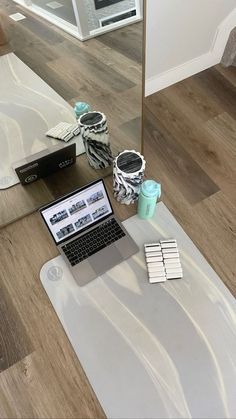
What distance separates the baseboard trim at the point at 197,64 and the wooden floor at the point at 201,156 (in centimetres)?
4

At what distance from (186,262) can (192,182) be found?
42cm

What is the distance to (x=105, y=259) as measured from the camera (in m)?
1.04

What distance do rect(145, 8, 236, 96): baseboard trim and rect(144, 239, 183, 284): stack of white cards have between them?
40.0 inches

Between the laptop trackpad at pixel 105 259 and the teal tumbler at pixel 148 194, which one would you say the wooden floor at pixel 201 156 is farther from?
the laptop trackpad at pixel 105 259

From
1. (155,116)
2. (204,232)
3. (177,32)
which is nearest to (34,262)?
(204,232)

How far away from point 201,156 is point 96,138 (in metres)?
0.57

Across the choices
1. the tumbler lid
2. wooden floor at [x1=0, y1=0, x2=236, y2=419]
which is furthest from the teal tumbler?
wooden floor at [x1=0, y1=0, x2=236, y2=419]

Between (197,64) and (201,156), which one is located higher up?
(197,64)

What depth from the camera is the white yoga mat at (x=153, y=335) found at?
83 cm

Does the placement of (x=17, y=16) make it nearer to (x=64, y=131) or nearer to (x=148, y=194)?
(x=64, y=131)

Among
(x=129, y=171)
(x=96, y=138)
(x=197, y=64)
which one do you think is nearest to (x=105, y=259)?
(x=129, y=171)

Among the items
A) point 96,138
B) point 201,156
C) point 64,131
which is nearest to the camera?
point 96,138

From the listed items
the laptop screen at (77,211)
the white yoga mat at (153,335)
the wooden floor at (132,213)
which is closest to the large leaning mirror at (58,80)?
the wooden floor at (132,213)

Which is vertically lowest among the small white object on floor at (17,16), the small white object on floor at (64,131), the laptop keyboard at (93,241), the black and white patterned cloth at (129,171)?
the laptop keyboard at (93,241)
